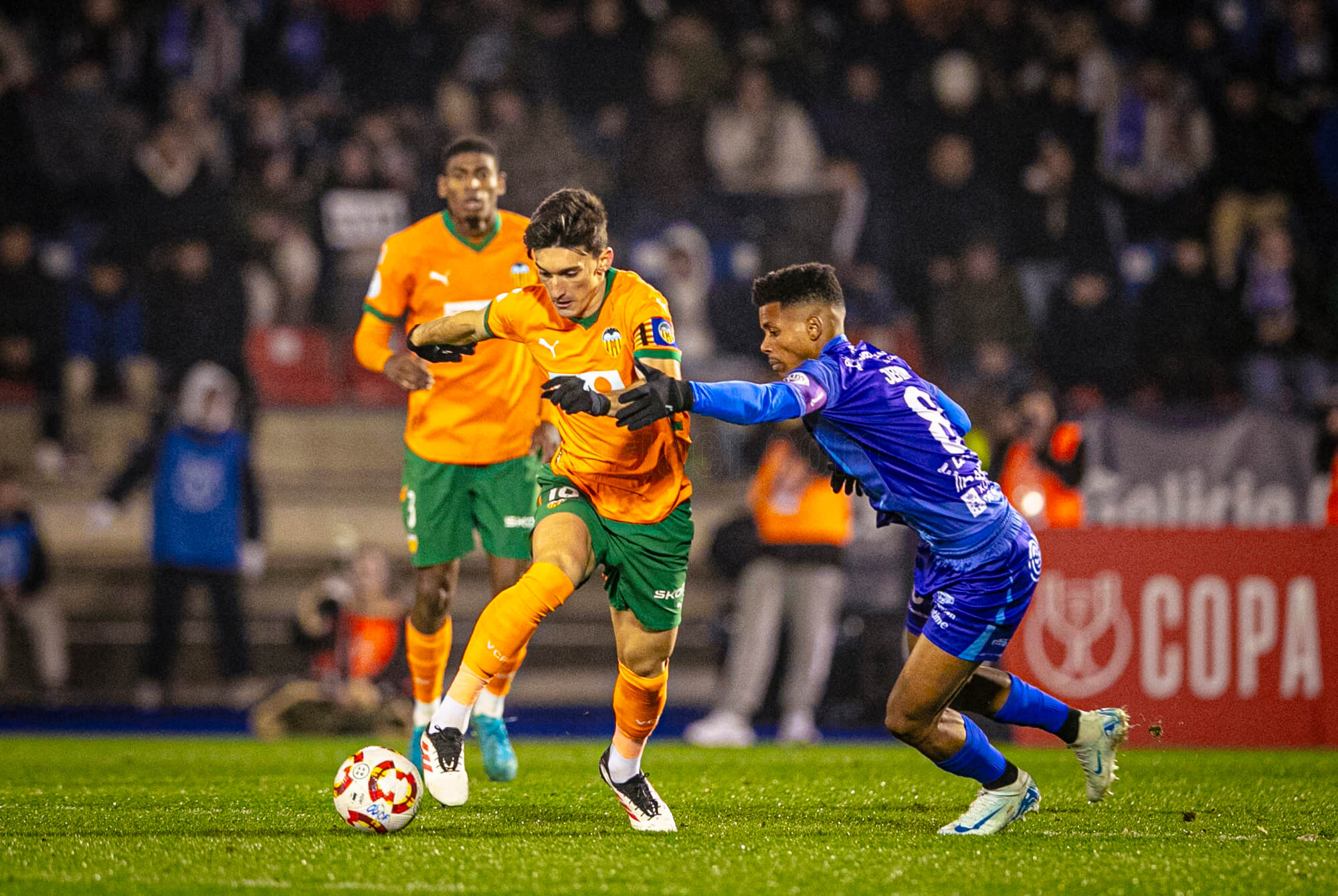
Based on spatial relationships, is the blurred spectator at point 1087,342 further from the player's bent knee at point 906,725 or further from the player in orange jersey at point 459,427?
the player's bent knee at point 906,725

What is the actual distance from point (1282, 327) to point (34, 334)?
1136 centimetres

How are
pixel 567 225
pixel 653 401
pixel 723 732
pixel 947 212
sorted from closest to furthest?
1. pixel 653 401
2. pixel 567 225
3. pixel 723 732
4. pixel 947 212

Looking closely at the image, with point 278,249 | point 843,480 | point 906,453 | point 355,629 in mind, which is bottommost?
point 355,629

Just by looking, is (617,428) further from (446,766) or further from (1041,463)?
(1041,463)

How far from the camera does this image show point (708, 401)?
4.44 m

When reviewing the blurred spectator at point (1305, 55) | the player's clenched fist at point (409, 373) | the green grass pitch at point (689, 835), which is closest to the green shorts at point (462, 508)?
the player's clenched fist at point (409, 373)

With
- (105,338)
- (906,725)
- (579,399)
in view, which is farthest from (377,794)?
(105,338)

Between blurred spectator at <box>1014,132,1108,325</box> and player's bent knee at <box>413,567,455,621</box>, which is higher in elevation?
blurred spectator at <box>1014,132,1108,325</box>

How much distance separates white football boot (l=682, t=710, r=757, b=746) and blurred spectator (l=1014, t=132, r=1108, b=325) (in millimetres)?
5340

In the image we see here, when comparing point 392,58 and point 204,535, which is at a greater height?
point 392,58

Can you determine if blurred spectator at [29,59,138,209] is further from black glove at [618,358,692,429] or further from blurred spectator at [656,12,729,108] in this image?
black glove at [618,358,692,429]

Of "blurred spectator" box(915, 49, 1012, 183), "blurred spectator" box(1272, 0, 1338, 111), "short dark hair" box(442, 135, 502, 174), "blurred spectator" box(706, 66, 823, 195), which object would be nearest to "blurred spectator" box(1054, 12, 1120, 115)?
"blurred spectator" box(915, 49, 1012, 183)

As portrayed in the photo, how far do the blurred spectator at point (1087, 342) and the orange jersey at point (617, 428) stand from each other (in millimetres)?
8058

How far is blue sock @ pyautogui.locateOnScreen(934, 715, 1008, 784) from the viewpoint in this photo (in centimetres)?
527
